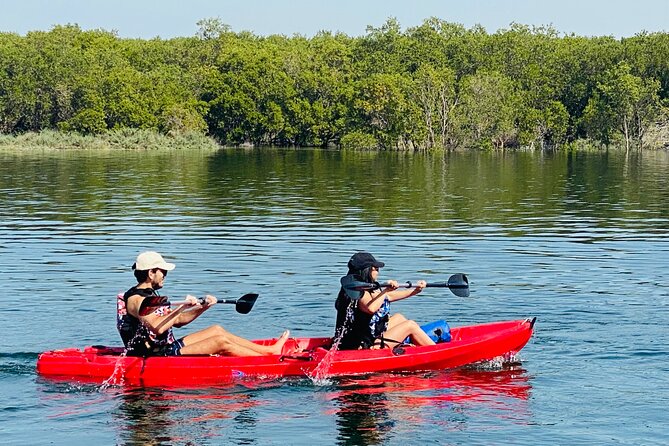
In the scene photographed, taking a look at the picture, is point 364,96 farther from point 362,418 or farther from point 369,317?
point 362,418

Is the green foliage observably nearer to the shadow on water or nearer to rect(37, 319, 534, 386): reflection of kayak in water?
rect(37, 319, 534, 386): reflection of kayak in water

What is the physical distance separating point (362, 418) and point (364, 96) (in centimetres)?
8658

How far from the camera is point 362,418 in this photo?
1195 centimetres

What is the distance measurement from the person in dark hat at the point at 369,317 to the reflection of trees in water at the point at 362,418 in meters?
0.99

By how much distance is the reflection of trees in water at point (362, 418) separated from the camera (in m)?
11.3

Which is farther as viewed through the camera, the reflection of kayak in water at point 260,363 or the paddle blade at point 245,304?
the paddle blade at point 245,304

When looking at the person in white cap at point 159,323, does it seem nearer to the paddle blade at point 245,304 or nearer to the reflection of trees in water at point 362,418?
the paddle blade at point 245,304

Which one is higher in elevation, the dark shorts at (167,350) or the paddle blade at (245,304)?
the paddle blade at (245,304)

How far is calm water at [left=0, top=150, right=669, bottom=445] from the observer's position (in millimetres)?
11758

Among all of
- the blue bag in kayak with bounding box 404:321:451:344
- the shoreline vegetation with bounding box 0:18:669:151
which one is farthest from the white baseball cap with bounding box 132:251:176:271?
the shoreline vegetation with bounding box 0:18:669:151

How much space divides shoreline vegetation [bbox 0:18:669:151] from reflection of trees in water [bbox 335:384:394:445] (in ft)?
258

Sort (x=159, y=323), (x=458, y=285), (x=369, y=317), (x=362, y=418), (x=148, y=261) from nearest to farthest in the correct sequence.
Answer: (x=362, y=418)
(x=148, y=261)
(x=159, y=323)
(x=369, y=317)
(x=458, y=285)

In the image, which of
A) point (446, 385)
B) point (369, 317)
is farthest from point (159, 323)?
point (446, 385)

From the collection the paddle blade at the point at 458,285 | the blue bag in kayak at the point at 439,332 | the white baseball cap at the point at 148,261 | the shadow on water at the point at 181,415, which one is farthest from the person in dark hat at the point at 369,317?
the white baseball cap at the point at 148,261
